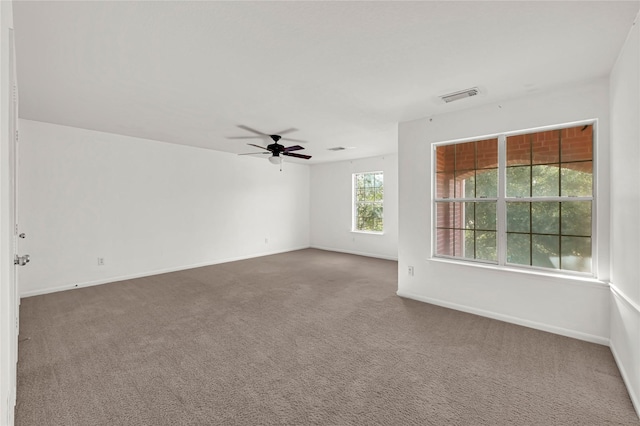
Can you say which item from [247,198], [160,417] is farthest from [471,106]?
[247,198]

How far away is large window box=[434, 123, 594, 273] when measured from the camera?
3025 millimetres

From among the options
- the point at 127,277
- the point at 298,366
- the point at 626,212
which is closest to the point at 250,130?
the point at 127,277

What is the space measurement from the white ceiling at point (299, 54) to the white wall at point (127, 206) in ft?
3.09

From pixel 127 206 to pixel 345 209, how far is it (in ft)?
16.2

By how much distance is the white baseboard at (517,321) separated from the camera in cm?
279

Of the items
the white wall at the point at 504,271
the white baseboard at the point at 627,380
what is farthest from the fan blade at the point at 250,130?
the white baseboard at the point at 627,380

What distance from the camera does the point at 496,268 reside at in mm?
3363

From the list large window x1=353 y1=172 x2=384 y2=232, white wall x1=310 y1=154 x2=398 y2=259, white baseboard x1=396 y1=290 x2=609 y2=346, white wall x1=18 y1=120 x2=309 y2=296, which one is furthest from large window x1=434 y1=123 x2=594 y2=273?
white wall x1=18 y1=120 x2=309 y2=296

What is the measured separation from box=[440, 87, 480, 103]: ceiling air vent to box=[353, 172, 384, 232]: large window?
13.0 ft

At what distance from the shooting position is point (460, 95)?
3.16 metres

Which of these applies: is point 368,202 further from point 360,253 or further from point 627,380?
point 627,380

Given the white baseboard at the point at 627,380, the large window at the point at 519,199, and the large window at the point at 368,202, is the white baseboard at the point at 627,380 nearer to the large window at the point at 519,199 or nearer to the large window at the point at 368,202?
the large window at the point at 519,199

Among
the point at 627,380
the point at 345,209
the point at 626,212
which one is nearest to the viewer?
the point at 627,380

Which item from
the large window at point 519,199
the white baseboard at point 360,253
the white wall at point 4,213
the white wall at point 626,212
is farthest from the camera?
the white baseboard at point 360,253
